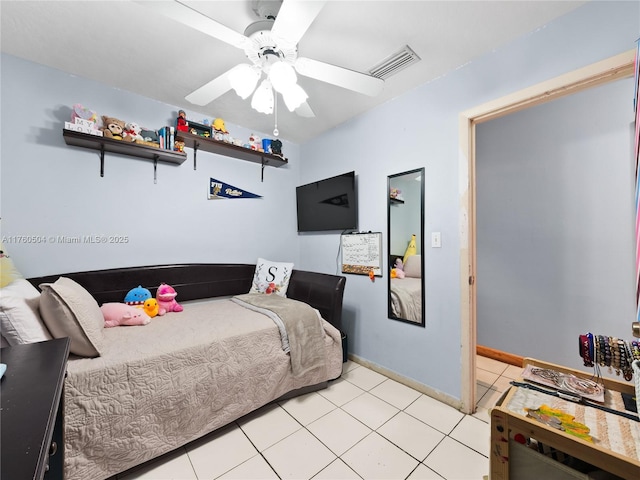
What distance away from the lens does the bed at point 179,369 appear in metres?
1.15

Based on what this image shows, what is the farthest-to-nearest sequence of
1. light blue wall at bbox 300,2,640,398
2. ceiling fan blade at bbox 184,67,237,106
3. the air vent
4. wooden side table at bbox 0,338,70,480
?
1. the air vent
2. ceiling fan blade at bbox 184,67,237,106
3. light blue wall at bbox 300,2,640,398
4. wooden side table at bbox 0,338,70,480

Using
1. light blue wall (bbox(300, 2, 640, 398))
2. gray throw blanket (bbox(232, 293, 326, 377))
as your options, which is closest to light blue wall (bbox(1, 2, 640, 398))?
light blue wall (bbox(300, 2, 640, 398))

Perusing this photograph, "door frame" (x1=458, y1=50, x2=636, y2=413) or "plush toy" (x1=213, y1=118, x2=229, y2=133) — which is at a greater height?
"plush toy" (x1=213, y1=118, x2=229, y2=133)

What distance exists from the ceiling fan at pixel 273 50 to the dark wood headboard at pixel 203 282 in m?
1.49

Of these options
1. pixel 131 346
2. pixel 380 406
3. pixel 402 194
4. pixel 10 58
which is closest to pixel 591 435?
pixel 380 406

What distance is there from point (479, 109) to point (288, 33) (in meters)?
1.34

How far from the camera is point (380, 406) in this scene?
1816 millimetres

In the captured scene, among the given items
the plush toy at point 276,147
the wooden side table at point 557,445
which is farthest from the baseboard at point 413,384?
the plush toy at point 276,147

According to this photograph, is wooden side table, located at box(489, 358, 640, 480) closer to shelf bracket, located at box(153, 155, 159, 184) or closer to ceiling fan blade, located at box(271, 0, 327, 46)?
ceiling fan blade, located at box(271, 0, 327, 46)

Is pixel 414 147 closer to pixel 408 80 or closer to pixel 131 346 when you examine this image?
pixel 408 80

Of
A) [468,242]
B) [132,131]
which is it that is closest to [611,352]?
[468,242]

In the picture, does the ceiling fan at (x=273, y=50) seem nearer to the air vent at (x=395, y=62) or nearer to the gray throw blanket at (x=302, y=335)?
the air vent at (x=395, y=62)

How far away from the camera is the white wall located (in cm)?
191

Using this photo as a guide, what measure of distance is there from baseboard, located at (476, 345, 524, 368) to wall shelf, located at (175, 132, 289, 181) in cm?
293
